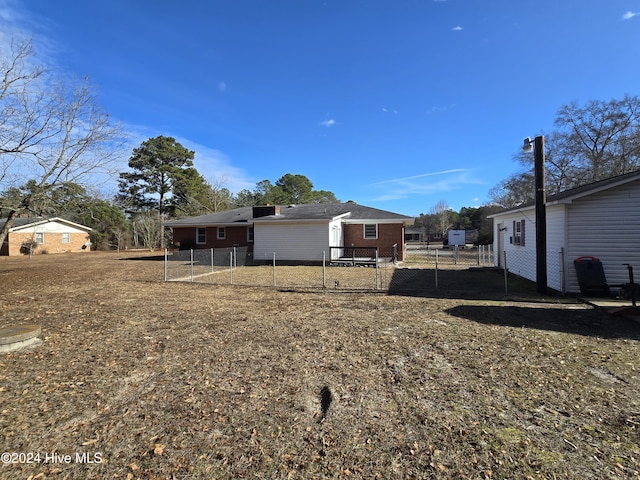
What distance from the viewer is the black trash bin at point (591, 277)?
9148 mm

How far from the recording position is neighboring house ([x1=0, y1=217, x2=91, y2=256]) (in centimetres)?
3215

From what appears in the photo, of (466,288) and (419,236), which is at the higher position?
(419,236)

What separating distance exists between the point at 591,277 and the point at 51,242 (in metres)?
43.1

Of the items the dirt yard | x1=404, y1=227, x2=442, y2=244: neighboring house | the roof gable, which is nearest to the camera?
the dirt yard

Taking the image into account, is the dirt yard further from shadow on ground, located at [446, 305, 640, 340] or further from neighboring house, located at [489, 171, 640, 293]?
neighboring house, located at [489, 171, 640, 293]

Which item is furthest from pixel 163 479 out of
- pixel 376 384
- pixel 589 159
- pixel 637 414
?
pixel 589 159

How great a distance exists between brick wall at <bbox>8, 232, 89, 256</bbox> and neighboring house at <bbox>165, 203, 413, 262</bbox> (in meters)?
20.2

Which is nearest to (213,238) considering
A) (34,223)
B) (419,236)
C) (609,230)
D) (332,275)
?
(332,275)

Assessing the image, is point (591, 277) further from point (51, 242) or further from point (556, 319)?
point (51, 242)

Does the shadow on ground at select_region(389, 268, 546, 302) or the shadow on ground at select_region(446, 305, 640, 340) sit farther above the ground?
the shadow on ground at select_region(389, 268, 546, 302)

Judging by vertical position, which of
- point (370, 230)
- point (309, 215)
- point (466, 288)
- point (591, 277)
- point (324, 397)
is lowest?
point (324, 397)

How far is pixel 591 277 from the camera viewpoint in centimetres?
923

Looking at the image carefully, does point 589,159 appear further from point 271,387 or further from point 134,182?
point 134,182

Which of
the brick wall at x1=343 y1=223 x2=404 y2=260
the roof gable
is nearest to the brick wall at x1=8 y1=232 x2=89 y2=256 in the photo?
the roof gable
